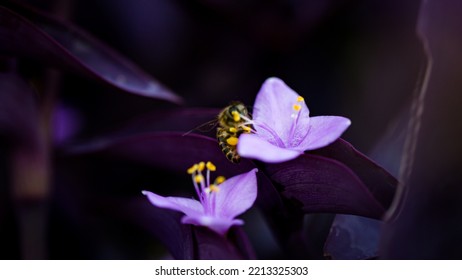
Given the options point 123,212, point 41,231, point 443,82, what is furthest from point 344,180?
point 41,231

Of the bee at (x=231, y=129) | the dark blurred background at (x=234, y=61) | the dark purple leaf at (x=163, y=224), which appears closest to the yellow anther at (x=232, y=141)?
the bee at (x=231, y=129)

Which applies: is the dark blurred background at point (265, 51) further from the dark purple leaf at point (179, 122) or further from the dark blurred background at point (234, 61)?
the dark purple leaf at point (179, 122)

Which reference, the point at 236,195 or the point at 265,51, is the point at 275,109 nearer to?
the point at 236,195

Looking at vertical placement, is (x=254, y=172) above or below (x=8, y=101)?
below

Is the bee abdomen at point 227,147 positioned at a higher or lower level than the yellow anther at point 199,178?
higher

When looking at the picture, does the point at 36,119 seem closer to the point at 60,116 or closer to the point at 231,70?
the point at 60,116

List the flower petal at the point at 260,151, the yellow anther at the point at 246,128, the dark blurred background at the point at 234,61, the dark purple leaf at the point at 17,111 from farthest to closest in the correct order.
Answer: the dark blurred background at the point at 234,61, the dark purple leaf at the point at 17,111, the yellow anther at the point at 246,128, the flower petal at the point at 260,151
